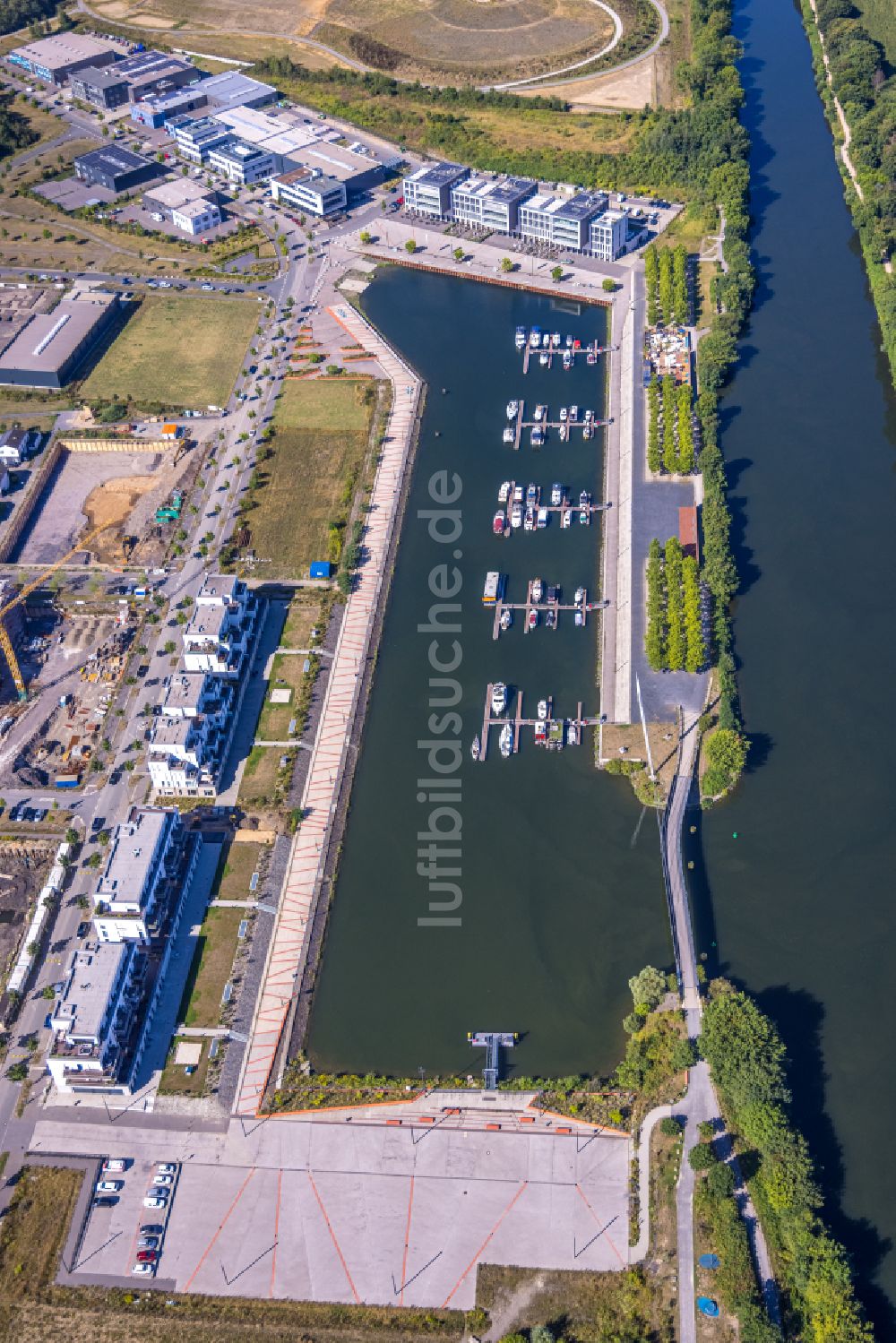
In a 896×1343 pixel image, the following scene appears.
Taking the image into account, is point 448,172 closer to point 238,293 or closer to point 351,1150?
point 238,293

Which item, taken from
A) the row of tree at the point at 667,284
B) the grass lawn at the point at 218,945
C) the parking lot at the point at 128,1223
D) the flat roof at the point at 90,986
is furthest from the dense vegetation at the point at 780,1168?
the row of tree at the point at 667,284

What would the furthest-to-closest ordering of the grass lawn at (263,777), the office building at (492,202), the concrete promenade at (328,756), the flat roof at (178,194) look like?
1. the flat roof at (178,194)
2. the office building at (492,202)
3. the grass lawn at (263,777)
4. the concrete promenade at (328,756)

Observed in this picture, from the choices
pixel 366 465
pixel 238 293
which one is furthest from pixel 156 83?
pixel 366 465

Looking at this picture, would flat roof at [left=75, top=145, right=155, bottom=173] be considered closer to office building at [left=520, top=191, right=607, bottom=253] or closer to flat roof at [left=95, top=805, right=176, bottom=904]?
office building at [left=520, top=191, right=607, bottom=253]

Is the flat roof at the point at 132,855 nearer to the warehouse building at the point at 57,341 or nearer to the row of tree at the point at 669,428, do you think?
the row of tree at the point at 669,428

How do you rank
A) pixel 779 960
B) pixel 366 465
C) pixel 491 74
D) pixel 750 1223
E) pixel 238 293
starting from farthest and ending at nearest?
pixel 491 74 → pixel 238 293 → pixel 366 465 → pixel 779 960 → pixel 750 1223

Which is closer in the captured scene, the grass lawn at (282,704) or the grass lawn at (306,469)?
the grass lawn at (282,704)

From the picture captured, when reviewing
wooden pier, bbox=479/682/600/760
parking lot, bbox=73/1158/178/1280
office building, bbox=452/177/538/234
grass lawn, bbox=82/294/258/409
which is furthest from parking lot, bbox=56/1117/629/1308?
office building, bbox=452/177/538/234
